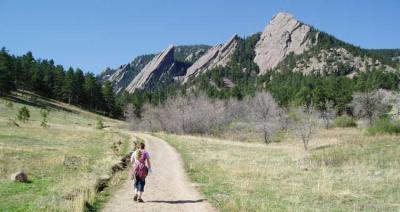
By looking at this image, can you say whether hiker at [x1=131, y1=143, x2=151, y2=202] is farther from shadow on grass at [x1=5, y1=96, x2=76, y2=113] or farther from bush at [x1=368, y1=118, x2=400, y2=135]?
shadow on grass at [x1=5, y1=96, x2=76, y2=113]

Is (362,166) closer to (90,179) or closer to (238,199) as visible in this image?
(238,199)

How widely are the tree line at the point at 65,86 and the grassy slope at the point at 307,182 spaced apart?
106 meters

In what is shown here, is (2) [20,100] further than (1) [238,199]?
Yes

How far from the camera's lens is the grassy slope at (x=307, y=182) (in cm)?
1855

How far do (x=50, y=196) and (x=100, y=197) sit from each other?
2.30 metres

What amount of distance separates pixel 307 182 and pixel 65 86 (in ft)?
403

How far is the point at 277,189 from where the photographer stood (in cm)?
2234

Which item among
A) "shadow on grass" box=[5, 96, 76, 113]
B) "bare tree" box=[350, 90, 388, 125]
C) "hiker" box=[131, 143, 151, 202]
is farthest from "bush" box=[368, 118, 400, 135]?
"shadow on grass" box=[5, 96, 76, 113]

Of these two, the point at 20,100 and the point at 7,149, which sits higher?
the point at 20,100

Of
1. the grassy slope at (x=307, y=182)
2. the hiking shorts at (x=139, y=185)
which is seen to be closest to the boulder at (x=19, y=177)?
Result: the hiking shorts at (x=139, y=185)

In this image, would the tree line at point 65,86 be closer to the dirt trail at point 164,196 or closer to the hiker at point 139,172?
the dirt trail at point 164,196

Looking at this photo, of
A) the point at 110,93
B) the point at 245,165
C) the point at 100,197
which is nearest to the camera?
the point at 100,197

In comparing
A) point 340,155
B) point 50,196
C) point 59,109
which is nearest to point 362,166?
point 340,155

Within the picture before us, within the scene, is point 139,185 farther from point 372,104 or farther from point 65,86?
point 65,86
